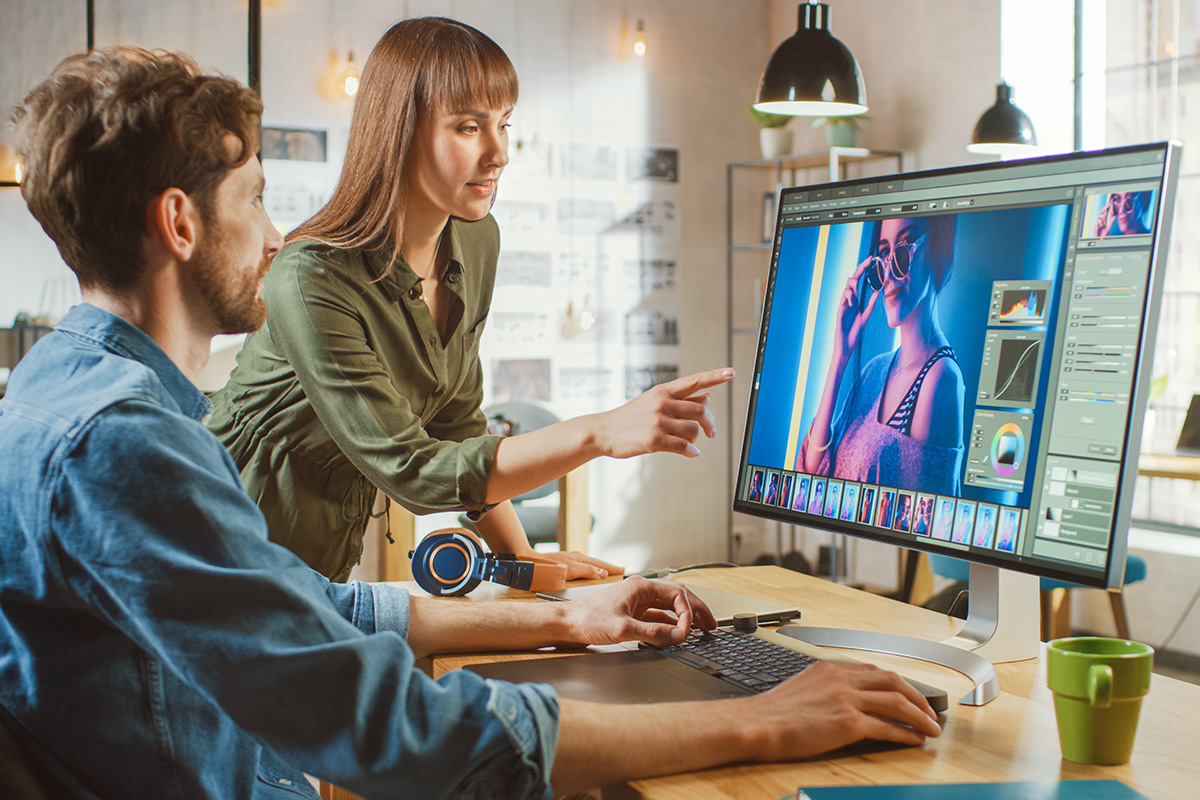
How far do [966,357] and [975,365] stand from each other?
13 millimetres

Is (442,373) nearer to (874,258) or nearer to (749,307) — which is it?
(874,258)

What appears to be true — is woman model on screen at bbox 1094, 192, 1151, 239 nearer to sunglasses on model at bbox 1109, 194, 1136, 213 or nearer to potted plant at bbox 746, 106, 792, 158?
sunglasses on model at bbox 1109, 194, 1136, 213

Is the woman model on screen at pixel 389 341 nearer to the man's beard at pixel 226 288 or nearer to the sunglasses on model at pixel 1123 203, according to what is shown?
the man's beard at pixel 226 288

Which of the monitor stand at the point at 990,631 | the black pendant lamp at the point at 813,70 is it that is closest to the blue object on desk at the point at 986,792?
the monitor stand at the point at 990,631

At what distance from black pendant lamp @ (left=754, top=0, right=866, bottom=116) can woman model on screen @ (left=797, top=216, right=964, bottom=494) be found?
2.20 m

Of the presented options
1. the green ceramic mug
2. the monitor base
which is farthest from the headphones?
the green ceramic mug

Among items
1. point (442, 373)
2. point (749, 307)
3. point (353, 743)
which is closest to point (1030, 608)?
point (353, 743)

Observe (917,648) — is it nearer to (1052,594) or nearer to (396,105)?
(396,105)

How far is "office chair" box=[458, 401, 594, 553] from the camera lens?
2.29 meters

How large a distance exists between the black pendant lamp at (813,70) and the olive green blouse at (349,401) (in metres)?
1.83

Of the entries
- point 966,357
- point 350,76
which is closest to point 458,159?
point 966,357

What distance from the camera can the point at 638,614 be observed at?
1.15 m

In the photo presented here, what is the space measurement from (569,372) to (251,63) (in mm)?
1921

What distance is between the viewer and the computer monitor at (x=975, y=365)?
90 cm
